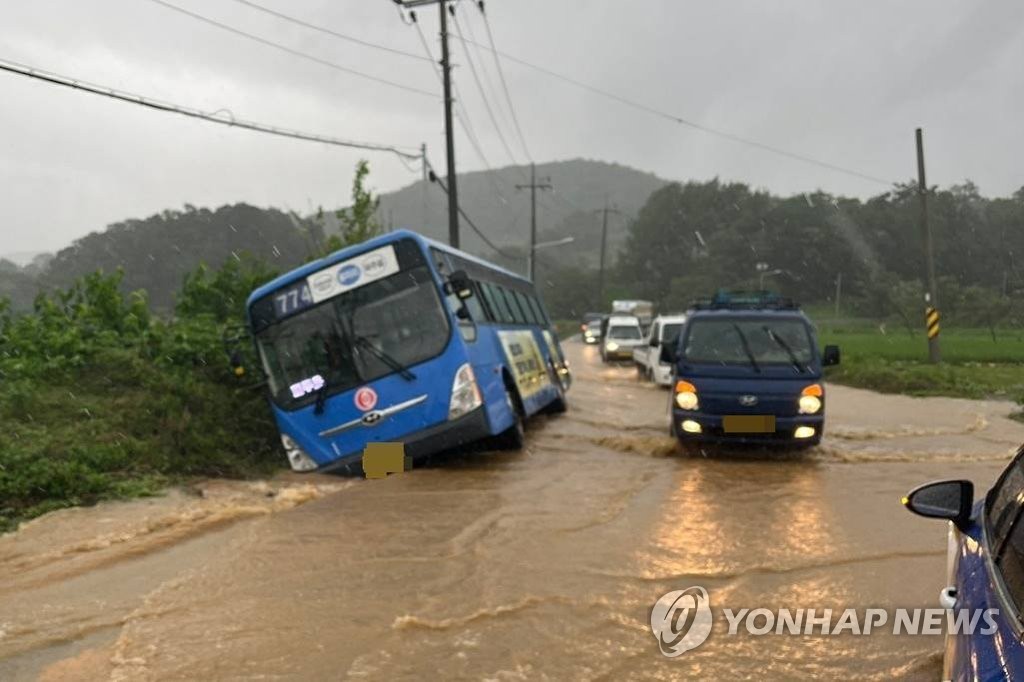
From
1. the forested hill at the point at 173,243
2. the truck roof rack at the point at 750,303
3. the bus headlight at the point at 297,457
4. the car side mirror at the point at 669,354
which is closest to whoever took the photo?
the bus headlight at the point at 297,457

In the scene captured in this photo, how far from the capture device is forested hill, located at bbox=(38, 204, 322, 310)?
2105 centimetres

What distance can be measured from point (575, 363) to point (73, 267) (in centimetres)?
1975

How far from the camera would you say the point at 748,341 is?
10273 millimetres

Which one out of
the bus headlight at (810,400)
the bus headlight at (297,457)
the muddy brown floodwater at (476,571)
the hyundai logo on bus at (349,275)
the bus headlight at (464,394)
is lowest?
the muddy brown floodwater at (476,571)

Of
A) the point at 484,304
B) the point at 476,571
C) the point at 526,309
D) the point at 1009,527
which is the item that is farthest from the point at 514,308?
the point at 1009,527

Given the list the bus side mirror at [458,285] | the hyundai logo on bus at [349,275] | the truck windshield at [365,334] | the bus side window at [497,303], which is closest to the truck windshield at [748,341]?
the bus side mirror at [458,285]

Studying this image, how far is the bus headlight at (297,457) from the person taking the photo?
31.3ft

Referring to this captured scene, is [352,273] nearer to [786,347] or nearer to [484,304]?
[484,304]

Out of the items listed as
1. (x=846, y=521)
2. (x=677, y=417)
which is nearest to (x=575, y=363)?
(x=677, y=417)

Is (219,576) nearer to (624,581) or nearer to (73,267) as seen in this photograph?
(624,581)

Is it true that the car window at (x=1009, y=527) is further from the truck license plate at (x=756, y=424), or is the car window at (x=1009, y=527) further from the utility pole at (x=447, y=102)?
the utility pole at (x=447, y=102)

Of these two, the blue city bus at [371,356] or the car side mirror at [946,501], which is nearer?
the car side mirror at [946,501]

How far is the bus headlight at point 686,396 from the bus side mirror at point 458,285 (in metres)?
2.72

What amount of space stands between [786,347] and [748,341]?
439 millimetres
